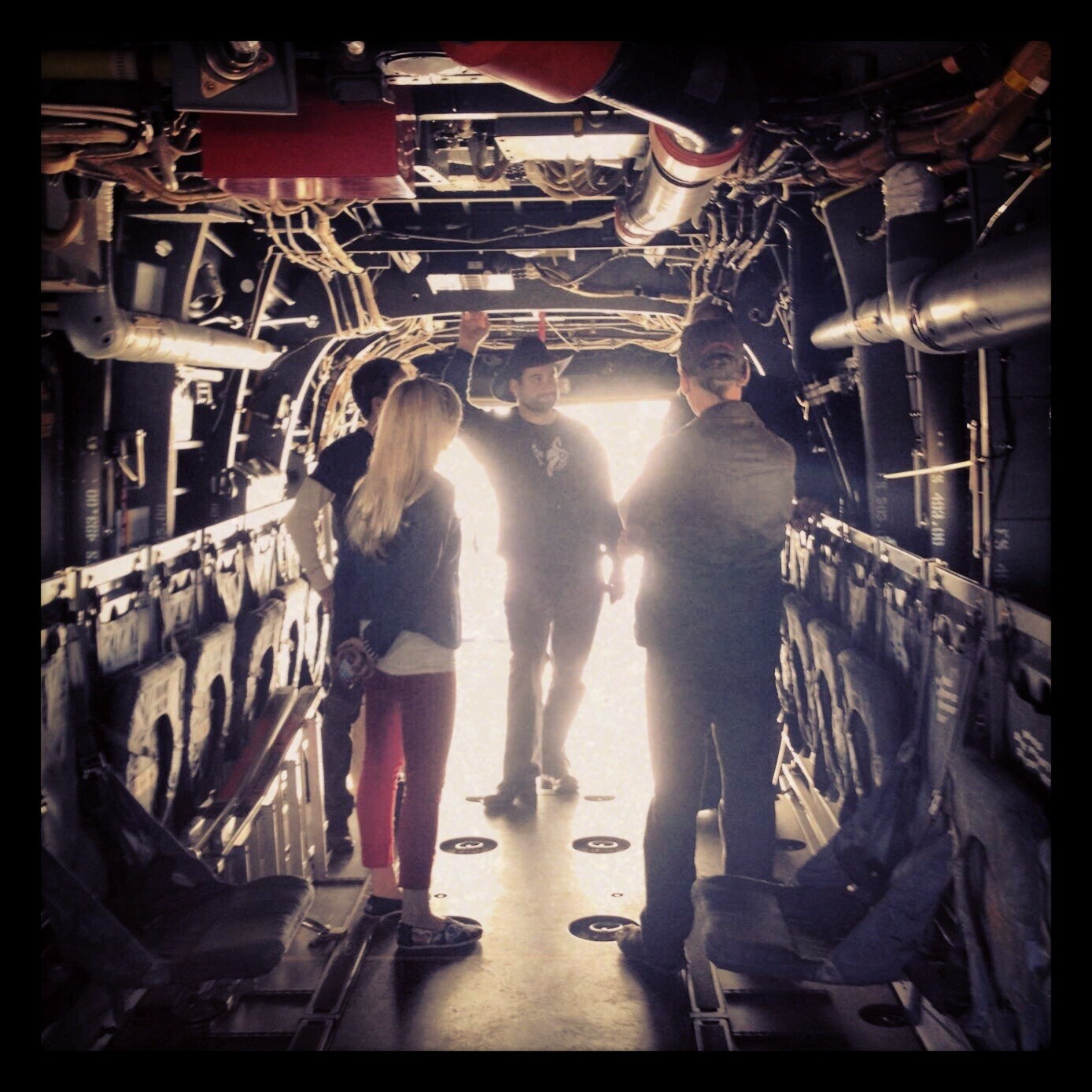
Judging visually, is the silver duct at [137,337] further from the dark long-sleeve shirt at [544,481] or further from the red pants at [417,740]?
the red pants at [417,740]

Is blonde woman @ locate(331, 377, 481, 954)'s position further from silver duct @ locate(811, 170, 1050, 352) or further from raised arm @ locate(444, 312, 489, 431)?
silver duct @ locate(811, 170, 1050, 352)

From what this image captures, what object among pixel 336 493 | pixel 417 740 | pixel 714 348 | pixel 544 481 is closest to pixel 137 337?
pixel 336 493

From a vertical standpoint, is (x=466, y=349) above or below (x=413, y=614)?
above

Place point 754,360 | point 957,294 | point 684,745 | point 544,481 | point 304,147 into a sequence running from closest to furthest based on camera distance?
point 957,294, point 304,147, point 684,745, point 544,481, point 754,360

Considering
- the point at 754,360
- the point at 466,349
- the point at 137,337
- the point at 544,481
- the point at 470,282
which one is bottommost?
the point at 544,481

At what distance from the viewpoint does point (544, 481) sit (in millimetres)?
5555

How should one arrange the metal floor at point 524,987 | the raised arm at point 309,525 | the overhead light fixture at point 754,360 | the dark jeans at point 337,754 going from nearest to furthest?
the metal floor at point 524,987 < the raised arm at point 309,525 < the dark jeans at point 337,754 < the overhead light fixture at point 754,360

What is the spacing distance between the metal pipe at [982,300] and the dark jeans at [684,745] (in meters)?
1.20

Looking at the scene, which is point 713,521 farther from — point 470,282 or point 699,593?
point 470,282

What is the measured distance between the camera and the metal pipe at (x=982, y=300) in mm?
2477

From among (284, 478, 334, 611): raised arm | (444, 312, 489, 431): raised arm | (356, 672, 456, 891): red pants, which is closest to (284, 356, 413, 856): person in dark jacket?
(284, 478, 334, 611): raised arm

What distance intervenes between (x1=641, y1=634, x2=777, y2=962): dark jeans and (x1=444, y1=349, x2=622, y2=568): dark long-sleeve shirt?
6.11 ft

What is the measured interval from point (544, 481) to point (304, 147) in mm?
2401

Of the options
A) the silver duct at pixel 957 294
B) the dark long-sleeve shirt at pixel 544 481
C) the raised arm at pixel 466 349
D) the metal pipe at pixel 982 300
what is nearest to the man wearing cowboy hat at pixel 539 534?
the dark long-sleeve shirt at pixel 544 481
